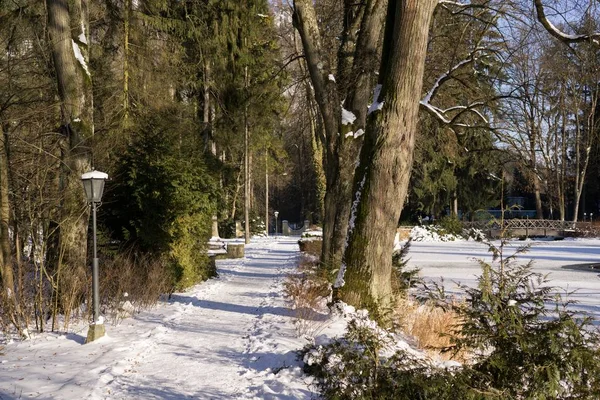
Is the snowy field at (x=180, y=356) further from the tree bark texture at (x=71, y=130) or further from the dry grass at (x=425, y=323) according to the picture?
the tree bark texture at (x=71, y=130)

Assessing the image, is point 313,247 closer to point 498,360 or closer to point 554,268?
point 554,268

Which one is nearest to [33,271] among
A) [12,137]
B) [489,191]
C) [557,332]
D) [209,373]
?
[12,137]

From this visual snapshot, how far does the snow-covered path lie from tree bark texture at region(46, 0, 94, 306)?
177 cm

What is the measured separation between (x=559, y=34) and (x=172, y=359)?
6.95m

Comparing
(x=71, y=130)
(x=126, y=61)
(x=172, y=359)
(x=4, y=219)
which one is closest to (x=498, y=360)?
(x=172, y=359)

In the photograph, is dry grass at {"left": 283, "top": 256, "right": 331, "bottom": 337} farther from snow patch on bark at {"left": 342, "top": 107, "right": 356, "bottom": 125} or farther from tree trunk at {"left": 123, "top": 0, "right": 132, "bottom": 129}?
tree trunk at {"left": 123, "top": 0, "right": 132, "bottom": 129}

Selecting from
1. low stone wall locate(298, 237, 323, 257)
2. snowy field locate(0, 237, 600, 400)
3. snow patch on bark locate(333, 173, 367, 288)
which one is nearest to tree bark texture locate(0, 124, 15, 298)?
snowy field locate(0, 237, 600, 400)

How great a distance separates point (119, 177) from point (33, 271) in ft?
14.1

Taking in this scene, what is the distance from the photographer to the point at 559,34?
797 cm

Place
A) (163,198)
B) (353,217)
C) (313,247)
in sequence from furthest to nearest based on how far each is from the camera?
(313,247) → (163,198) → (353,217)

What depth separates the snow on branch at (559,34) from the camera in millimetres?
7727

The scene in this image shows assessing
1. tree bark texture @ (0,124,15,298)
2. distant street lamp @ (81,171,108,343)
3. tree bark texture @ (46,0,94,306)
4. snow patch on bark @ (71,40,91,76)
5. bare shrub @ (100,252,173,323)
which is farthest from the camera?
snow patch on bark @ (71,40,91,76)

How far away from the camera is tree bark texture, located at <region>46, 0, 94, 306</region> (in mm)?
9867

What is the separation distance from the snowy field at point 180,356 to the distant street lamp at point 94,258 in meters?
0.15
